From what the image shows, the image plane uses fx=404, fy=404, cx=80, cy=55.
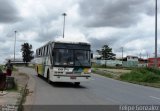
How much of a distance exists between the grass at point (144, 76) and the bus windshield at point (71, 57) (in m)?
13.1

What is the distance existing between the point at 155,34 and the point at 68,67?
18.3 metres

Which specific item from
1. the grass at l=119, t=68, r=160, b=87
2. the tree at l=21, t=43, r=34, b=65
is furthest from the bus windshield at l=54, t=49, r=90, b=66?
the tree at l=21, t=43, r=34, b=65

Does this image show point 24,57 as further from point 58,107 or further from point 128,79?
point 58,107

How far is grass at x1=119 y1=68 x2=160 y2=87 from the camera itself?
39.6 m

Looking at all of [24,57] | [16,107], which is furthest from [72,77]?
[24,57]

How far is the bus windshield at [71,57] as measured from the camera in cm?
2600

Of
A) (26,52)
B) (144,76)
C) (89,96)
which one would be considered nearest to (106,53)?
(26,52)

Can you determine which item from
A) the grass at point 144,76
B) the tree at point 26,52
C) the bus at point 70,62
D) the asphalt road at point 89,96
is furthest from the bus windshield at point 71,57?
the tree at point 26,52

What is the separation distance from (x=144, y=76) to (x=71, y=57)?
16.2 m

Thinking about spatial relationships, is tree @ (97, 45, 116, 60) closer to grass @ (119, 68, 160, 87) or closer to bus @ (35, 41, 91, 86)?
grass @ (119, 68, 160, 87)

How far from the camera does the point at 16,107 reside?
13602 mm

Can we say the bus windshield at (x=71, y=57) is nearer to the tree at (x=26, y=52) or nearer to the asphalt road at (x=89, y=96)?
the asphalt road at (x=89, y=96)

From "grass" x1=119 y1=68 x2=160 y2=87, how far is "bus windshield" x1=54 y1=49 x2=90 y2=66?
42.9ft

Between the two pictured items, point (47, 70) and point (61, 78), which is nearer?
point (61, 78)
